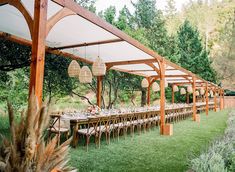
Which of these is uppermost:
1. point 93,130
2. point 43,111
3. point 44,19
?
point 44,19

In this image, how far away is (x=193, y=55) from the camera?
965 inches

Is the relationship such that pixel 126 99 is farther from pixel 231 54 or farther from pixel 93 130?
pixel 231 54

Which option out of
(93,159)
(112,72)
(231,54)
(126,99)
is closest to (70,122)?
(93,159)

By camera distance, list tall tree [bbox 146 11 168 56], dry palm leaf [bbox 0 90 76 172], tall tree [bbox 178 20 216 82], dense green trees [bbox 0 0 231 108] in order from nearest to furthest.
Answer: dry palm leaf [bbox 0 90 76 172], dense green trees [bbox 0 0 231 108], tall tree [bbox 146 11 168 56], tall tree [bbox 178 20 216 82]

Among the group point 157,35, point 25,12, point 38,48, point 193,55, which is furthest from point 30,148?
point 193,55

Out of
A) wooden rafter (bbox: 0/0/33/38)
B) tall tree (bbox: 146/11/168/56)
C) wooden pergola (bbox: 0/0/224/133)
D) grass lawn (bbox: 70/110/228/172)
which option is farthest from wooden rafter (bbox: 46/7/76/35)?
tall tree (bbox: 146/11/168/56)

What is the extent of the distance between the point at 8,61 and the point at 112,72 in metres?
6.27

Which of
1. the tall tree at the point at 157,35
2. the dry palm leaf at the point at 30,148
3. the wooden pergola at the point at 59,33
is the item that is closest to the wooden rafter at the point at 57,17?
the wooden pergola at the point at 59,33

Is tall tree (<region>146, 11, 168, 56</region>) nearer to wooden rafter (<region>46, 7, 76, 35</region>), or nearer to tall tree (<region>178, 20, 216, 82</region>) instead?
tall tree (<region>178, 20, 216, 82</region>)

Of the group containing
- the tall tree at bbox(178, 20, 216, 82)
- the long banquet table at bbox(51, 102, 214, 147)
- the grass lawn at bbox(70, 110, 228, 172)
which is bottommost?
the grass lawn at bbox(70, 110, 228, 172)

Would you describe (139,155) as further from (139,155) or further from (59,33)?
(59,33)

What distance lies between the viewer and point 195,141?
698 cm

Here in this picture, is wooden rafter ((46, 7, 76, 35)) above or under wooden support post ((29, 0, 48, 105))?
above

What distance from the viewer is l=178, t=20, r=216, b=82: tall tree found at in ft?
79.2
